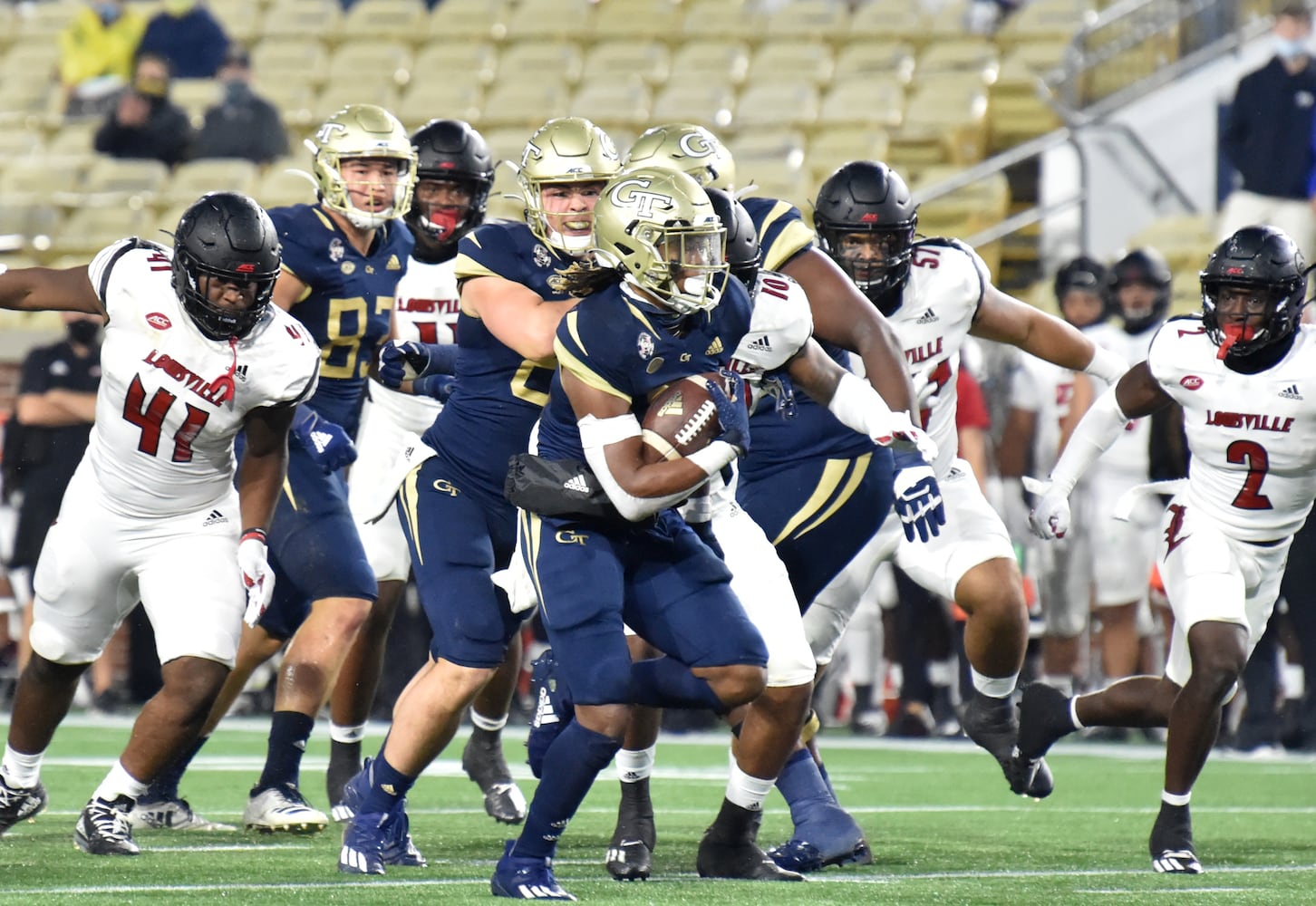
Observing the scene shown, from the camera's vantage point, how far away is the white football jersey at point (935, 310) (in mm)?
5832

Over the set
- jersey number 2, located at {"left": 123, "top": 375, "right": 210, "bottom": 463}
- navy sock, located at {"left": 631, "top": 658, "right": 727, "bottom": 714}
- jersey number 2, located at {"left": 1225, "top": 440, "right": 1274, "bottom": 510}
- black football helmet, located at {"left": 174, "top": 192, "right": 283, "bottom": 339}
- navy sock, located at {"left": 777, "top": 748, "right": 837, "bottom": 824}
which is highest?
black football helmet, located at {"left": 174, "top": 192, "right": 283, "bottom": 339}

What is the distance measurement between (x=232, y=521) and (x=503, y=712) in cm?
139

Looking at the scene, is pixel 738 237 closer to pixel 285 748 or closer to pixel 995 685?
pixel 995 685

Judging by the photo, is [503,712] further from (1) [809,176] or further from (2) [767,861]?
(1) [809,176]

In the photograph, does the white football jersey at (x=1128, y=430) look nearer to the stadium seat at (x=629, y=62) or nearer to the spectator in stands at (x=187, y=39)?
the stadium seat at (x=629, y=62)

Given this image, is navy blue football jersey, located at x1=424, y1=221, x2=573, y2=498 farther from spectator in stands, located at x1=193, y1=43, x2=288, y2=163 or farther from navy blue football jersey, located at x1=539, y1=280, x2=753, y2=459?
spectator in stands, located at x1=193, y1=43, x2=288, y2=163

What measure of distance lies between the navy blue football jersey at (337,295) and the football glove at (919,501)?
1.94 meters

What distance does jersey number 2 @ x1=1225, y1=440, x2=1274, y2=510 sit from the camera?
5.60 meters

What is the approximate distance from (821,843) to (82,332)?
5.58 metres

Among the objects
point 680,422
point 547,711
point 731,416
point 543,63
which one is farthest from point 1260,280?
point 543,63

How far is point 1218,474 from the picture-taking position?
18.6 feet

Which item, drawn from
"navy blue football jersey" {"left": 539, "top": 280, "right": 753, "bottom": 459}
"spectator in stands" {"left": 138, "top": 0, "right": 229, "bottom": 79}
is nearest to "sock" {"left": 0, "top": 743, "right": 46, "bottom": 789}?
"navy blue football jersey" {"left": 539, "top": 280, "right": 753, "bottom": 459}

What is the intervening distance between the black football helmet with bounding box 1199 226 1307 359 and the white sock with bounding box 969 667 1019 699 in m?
1.15

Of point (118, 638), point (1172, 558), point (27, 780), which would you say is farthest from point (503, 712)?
point (118, 638)
